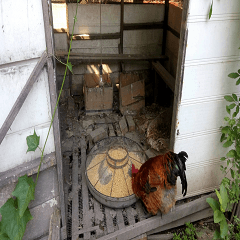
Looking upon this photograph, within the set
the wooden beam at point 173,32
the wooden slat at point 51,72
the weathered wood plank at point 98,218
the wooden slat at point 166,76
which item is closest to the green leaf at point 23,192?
the wooden slat at point 51,72

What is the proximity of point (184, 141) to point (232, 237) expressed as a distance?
161 cm

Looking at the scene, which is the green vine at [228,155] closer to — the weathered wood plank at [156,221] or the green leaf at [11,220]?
the weathered wood plank at [156,221]

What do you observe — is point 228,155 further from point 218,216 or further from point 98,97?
point 98,97

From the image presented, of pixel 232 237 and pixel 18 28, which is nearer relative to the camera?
pixel 18 28

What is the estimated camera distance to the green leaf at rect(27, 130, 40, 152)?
2.21m

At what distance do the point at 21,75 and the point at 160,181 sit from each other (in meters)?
1.88

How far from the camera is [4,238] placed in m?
2.17

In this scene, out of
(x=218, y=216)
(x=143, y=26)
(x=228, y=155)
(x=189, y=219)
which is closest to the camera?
(x=218, y=216)

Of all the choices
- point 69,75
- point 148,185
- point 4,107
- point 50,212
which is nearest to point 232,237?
point 148,185

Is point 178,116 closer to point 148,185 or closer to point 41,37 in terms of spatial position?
point 148,185

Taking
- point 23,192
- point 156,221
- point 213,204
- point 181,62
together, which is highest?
point 181,62

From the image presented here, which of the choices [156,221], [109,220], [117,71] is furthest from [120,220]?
[117,71]

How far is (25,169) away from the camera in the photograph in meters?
2.34

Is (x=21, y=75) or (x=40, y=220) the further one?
(x=40, y=220)
